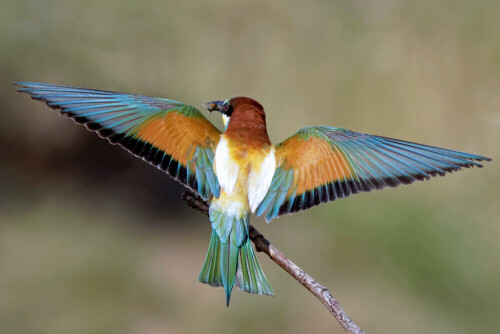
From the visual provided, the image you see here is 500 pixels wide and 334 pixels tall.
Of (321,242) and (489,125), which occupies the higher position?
(489,125)

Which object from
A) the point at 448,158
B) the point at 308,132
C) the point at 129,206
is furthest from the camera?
the point at 129,206

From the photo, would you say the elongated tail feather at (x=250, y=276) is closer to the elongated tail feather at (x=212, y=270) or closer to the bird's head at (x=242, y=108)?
the elongated tail feather at (x=212, y=270)

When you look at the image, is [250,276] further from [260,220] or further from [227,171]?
[260,220]

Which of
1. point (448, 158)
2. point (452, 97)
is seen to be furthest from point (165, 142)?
point (452, 97)

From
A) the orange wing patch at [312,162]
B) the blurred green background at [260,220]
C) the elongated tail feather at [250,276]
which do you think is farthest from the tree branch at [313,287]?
the blurred green background at [260,220]

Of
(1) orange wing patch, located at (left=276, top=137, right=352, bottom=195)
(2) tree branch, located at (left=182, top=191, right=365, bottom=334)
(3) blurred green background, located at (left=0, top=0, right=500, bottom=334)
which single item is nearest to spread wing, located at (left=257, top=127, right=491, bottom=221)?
(1) orange wing patch, located at (left=276, top=137, right=352, bottom=195)

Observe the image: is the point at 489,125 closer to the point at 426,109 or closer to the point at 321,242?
the point at 426,109

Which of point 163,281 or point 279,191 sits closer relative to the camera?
point 279,191
